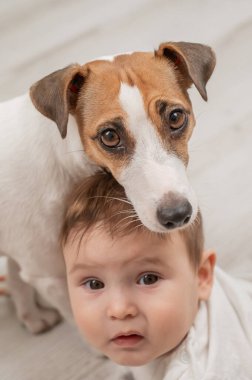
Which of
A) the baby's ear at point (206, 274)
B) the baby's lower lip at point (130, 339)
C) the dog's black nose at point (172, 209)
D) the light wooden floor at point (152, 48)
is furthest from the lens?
the light wooden floor at point (152, 48)

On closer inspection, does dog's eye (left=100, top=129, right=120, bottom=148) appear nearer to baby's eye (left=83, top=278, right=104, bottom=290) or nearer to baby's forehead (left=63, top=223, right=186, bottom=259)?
baby's forehead (left=63, top=223, right=186, bottom=259)

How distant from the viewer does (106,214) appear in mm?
1130

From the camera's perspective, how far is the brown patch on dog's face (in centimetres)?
107

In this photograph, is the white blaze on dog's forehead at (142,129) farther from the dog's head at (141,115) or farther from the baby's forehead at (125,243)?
the baby's forehead at (125,243)

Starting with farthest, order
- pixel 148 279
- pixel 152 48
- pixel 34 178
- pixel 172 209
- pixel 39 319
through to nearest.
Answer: pixel 152 48 → pixel 39 319 → pixel 34 178 → pixel 148 279 → pixel 172 209

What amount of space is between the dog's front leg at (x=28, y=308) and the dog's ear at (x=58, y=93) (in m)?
0.58

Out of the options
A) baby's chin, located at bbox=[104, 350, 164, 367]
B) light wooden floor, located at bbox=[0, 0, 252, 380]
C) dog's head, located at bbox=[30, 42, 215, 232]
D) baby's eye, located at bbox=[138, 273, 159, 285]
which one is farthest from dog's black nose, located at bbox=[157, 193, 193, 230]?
light wooden floor, located at bbox=[0, 0, 252, 380]

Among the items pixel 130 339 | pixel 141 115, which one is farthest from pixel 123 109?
pixel 130 339

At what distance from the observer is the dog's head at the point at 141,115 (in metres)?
1.04

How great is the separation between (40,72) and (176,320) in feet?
4.54

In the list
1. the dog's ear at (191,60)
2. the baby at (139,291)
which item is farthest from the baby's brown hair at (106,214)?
the dog's ear at (191,60)

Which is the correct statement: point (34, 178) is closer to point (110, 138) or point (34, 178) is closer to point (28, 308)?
point (110, 138)

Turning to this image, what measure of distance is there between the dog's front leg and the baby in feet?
1.41

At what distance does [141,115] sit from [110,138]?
2.8 inches
